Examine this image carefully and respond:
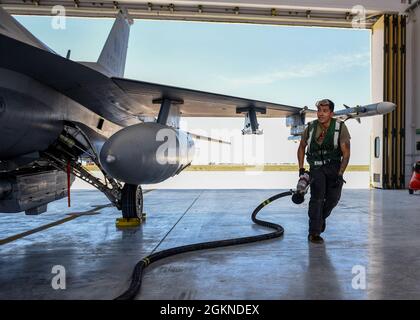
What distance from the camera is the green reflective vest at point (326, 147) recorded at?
450 cm

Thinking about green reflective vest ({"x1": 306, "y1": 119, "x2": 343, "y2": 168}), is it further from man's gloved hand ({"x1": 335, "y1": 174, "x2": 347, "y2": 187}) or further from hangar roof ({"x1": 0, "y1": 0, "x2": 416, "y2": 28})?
hangar roof ({"x1": 0, "y1": 0, "x2": 416, "y2": 28})

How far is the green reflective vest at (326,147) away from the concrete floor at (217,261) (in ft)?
3.50

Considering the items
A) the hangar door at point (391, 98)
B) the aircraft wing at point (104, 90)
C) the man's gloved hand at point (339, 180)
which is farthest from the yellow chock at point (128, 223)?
the hangar door at point (391, 98)

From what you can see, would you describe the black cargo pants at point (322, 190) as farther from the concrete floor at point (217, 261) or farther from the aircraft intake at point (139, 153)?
the aircraft intake at point (139, 153)

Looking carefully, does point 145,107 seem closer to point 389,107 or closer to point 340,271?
point 340,271

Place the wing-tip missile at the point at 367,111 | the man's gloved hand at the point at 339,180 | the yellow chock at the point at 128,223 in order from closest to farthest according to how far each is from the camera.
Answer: the man's gloved hand at the point at 339,180 < the yellow chock at the point at 128,223 < the wing-tip missile at the point at 367,111

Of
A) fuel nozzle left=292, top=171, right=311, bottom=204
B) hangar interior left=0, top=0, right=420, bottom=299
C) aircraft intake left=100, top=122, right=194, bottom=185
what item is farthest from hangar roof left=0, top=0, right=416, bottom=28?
fuel nozzle left=292, top=171, right=311, bottom=204

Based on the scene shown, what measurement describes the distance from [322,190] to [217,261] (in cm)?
165

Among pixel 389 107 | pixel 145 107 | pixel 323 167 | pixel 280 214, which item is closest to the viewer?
pixel 323 167

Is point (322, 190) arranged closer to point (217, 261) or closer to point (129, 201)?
point (217, 261)

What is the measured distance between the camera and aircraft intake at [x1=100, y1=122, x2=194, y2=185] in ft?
15.0

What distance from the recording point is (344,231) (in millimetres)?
5516

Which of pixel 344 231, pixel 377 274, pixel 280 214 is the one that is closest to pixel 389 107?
pixel 280 214

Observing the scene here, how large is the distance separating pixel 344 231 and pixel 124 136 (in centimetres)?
356
